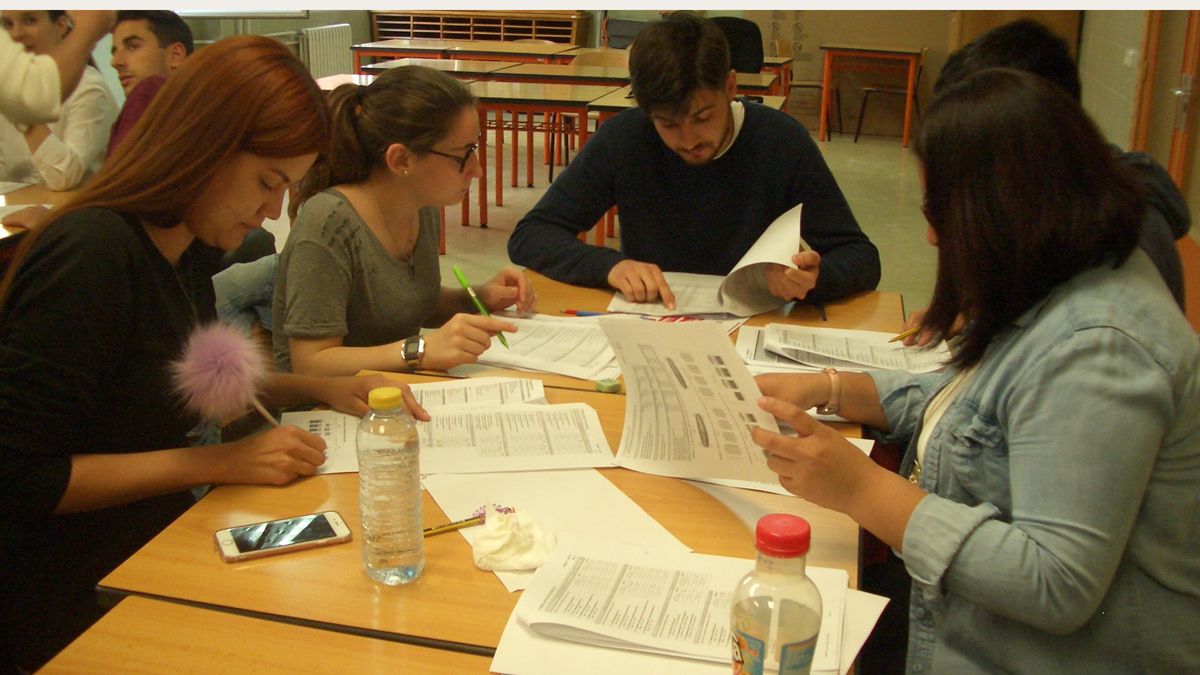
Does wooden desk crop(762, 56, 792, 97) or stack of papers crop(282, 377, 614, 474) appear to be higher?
wooden desk crop(762, 56, 792, 97)

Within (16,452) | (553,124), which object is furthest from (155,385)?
(553,124)

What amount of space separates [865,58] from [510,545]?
28.5 feet

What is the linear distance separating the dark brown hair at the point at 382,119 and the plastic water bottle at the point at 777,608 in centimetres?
129

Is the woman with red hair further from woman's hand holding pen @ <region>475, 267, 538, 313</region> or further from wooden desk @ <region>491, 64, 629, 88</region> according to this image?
wooden desk @ <region>491, 64, 629, 88</region>

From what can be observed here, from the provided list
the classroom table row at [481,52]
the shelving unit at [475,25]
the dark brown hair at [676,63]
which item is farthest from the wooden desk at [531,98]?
the shelving unit at [475,25]

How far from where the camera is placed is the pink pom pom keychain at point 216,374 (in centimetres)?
132

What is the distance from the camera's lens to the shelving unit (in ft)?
32.4

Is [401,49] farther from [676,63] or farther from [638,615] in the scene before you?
[638,615]

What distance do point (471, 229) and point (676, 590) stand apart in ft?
15.9

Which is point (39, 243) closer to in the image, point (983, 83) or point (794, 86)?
point (983, 83)

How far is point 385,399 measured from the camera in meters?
1.05

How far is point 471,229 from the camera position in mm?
5754

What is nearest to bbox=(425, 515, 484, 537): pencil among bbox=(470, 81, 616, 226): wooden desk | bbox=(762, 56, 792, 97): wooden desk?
bbox=(470, 81, 616, 226): wooden desk

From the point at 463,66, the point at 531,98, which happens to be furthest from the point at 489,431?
the point at 463,66
